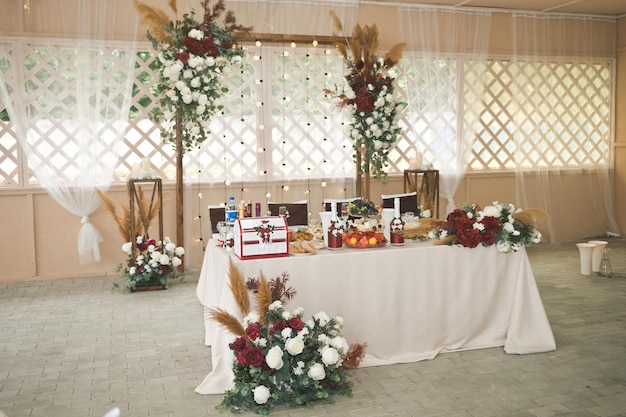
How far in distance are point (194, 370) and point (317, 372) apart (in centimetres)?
82

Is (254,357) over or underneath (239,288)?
underneath

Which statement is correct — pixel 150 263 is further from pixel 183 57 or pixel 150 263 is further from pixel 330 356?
pixel 330 356

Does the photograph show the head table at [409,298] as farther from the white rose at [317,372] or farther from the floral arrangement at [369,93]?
the floral arrangement at [369,93]

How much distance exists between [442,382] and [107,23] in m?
4.16

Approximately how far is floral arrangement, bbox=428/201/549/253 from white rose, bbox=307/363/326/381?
1.01 m

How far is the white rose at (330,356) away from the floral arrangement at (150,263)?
8.26ft

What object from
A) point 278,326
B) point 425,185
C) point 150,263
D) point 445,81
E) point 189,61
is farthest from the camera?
point 445,81

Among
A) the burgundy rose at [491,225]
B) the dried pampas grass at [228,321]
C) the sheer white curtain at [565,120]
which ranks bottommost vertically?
the dried pampas grass at [228,321]

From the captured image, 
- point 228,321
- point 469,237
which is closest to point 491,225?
point 469,237

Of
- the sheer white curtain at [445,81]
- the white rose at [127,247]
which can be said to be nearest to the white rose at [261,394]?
the white rose at [127,247]

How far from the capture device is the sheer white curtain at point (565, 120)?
6715mm

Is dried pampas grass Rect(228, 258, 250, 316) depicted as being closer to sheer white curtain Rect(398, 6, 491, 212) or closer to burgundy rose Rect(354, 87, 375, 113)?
burgundy rose Rect(354, 87, 375, 113)

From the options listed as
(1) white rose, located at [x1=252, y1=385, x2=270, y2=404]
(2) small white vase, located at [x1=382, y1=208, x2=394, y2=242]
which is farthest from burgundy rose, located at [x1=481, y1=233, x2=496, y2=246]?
(1) white rose, located at [x1=252, y1=385, x2=270, y2=404]

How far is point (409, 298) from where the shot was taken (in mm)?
3186
